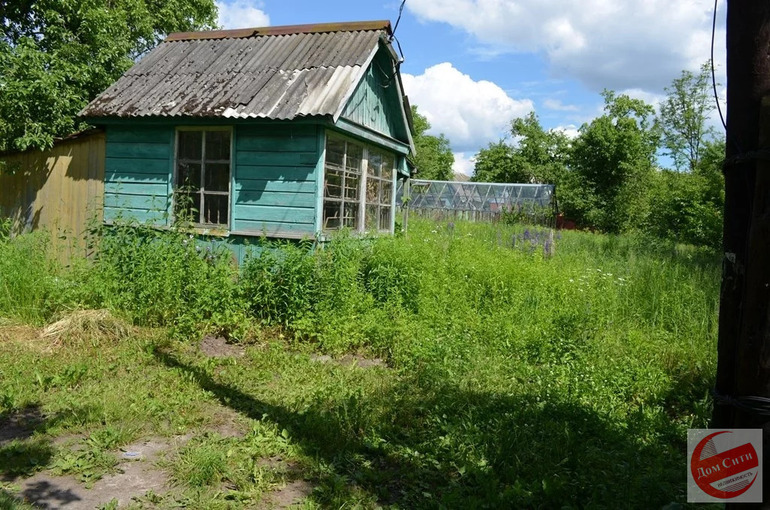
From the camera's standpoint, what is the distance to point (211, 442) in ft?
13.4

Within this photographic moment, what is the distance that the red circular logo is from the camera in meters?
2.06

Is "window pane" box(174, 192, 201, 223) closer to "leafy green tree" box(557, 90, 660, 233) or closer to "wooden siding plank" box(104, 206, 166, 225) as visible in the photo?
"wooden siding plank" box(104, 206, 166, 225)

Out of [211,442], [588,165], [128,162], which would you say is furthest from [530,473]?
[588,165]

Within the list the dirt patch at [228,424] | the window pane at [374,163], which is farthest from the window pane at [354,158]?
the dirt patch at [228,424]

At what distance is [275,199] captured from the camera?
788 centimetres

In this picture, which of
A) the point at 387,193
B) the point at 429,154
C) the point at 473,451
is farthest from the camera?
the point at 429,154

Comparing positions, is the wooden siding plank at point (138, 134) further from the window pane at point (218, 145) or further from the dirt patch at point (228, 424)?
the dirt patch at point (228, 424)

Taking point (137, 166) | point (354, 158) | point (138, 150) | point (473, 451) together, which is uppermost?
point (354, 158)

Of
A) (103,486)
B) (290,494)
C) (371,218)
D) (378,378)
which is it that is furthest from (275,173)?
(290,494)

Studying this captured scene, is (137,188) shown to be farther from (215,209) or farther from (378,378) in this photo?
(378,378)

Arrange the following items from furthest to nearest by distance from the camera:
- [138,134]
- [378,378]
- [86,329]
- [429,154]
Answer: [429,154] → [138,134] → [86,329] → [378,378]

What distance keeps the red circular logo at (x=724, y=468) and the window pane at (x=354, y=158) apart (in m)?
7.03

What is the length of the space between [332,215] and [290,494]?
5480mm

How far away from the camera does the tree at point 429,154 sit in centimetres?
5384
